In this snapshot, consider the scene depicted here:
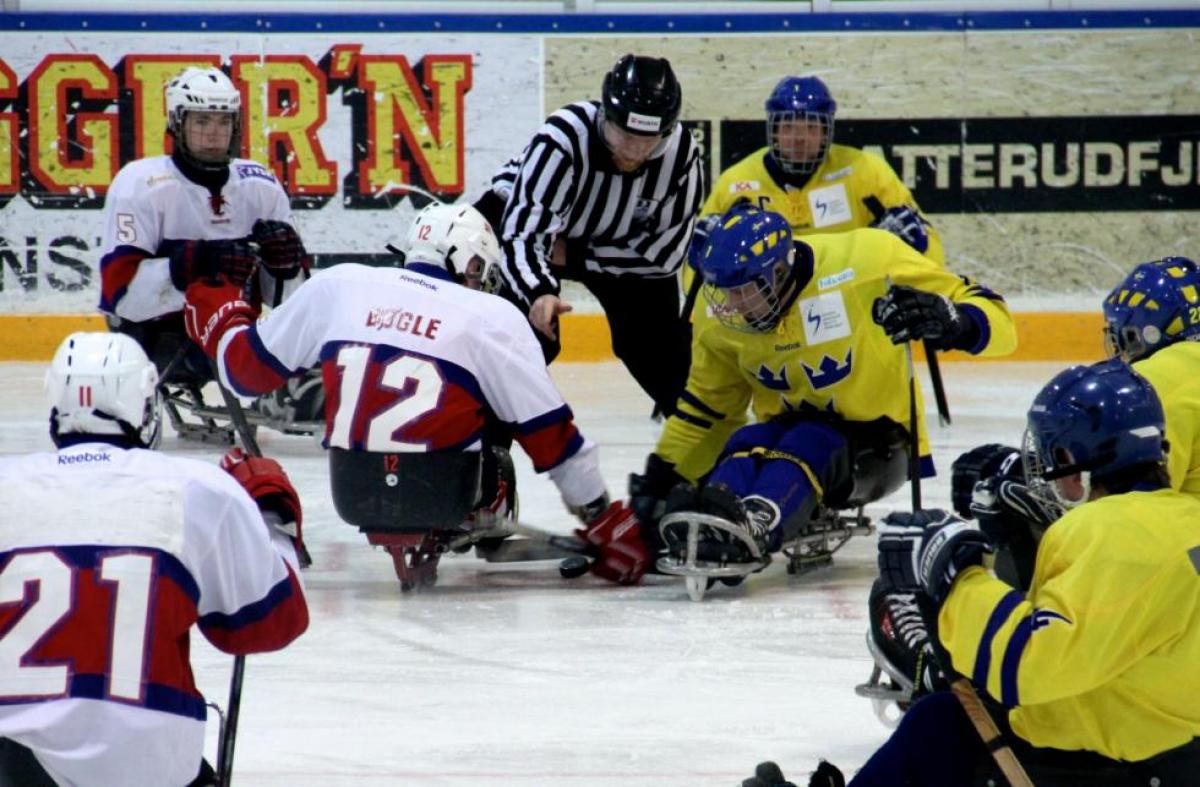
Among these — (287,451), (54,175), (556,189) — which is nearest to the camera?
(556,189)

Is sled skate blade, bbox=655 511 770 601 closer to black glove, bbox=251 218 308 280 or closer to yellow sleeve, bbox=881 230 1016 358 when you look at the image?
yellow sleeve, bbox=881 230 1016 358

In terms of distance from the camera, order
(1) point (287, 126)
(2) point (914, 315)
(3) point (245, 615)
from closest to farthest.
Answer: (3) point (245, 615), (2) point (914, 315), (1) point (287, 126)

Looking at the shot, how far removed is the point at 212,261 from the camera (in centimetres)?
631

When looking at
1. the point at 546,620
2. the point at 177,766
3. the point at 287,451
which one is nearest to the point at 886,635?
the point at 177,766

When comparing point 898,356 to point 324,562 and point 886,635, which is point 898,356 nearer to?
point 324,562

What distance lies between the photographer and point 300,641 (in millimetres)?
4562

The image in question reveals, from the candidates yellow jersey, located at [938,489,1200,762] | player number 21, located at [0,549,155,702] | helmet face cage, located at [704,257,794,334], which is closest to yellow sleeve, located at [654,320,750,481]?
helmet face cage, located at [704,257,794,334]

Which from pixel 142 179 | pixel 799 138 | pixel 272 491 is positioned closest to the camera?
pixel 272 491

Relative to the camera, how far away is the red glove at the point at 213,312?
5.08 meters

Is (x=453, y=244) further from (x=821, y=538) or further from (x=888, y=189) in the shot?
(x=888, y=189)

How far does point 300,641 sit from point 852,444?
1385 mm

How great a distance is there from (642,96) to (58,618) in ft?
10.7

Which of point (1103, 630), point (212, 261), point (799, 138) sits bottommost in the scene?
point (212, 261)

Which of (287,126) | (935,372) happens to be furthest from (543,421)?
(287,126)
